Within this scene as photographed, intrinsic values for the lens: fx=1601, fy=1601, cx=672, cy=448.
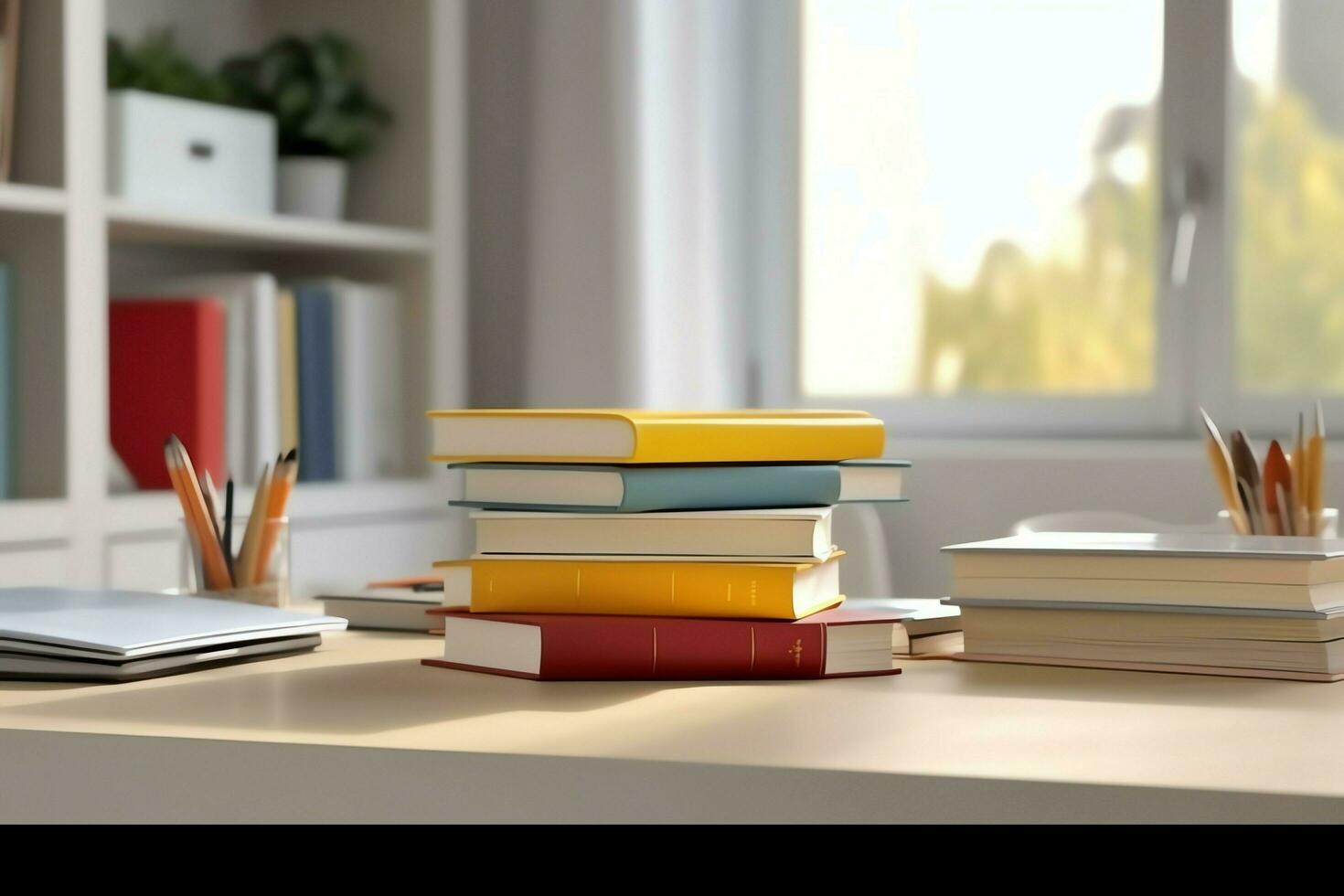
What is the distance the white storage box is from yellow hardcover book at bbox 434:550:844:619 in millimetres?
1416

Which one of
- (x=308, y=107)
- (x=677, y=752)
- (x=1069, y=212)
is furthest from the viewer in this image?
(x=1069, y=212)

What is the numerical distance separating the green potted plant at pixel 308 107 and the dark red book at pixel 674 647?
1782mm

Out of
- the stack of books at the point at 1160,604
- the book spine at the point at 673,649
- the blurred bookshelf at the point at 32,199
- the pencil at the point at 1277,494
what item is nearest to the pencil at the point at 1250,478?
the pencil at the point at 1277,494

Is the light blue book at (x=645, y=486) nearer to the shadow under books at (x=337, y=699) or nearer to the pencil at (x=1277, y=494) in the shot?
the shadow under books at (x=337, y=699)

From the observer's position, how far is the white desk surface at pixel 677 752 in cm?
61

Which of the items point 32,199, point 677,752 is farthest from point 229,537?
point 32,199

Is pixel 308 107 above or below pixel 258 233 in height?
above

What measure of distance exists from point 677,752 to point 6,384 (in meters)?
1.59

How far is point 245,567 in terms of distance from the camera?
1.20 m

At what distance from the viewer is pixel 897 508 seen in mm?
2496

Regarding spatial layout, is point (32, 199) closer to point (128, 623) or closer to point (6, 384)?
point (6, 384)

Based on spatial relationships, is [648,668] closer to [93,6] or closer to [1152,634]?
[1152,634]

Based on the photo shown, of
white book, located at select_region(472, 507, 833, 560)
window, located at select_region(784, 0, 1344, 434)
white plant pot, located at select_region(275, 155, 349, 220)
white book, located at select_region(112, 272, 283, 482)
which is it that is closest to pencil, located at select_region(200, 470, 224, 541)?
white book, located at select_region(472, 507, 833, 560)
